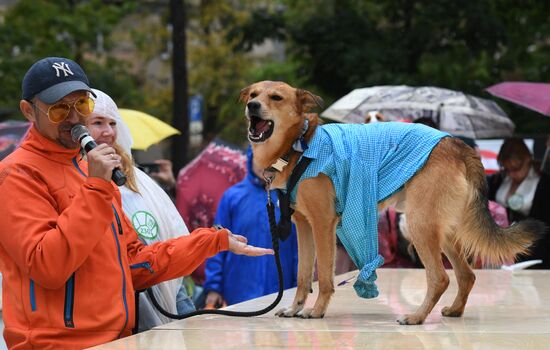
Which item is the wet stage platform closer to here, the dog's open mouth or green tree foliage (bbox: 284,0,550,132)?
the dog's open mouth

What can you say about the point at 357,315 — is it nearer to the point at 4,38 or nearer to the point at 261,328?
the point at 261,328

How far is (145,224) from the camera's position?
5340mm

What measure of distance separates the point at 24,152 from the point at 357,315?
183 cm

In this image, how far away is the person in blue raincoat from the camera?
7.36 metres

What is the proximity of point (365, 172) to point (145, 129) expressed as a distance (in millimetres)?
5509

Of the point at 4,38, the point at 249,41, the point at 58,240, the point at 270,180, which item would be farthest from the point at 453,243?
the point at 4,38

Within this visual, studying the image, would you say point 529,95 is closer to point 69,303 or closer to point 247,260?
point 247,260

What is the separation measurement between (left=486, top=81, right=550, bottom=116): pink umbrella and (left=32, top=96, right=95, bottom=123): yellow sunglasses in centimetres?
681

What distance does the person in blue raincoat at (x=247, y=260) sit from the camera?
736 cm

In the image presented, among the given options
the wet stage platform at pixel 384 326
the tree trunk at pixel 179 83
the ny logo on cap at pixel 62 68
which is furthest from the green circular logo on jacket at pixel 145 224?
the tree trunk at pixel 179 83

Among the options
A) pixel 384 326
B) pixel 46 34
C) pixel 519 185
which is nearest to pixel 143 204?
pixel 384 326

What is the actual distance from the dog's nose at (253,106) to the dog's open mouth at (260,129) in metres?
0.06

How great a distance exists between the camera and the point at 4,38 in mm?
23969

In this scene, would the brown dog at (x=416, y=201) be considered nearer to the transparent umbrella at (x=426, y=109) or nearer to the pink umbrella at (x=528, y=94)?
the pink umbrella at (x=528, y=94)
